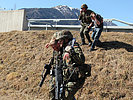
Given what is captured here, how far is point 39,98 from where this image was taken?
278 inches

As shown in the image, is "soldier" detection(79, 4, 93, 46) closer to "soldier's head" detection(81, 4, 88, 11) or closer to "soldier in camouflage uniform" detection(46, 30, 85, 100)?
"soldier's head" detection(81, 4, 88, 11)

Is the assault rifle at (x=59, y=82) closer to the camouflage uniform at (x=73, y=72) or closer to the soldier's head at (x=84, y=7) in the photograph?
the camouflage uniform at (x=73, y=72)

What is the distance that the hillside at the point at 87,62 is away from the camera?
22.5ft

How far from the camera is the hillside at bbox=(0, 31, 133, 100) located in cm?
686

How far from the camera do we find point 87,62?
8516 millimetres

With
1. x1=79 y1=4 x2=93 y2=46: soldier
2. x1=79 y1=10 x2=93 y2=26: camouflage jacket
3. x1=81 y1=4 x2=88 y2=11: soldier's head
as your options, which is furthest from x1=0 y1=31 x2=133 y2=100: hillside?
x1=81 y1=4 x2=88 y2=11: soldier's head

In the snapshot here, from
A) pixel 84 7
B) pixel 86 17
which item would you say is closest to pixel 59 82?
pixel 84 7

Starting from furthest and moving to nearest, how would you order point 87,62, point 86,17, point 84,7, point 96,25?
point 96,25 → point 86,17 → point 84,7 → point 87,62

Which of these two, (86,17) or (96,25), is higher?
(86,17)

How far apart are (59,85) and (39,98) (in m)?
3.47

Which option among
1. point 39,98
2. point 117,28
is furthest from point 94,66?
point 117,28

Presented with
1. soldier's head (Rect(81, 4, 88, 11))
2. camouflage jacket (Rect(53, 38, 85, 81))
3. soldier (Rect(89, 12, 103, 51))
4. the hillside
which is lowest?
the hillside

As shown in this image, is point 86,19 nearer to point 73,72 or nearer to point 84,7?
point 84,7

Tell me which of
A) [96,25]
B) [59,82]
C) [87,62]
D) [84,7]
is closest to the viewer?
[59,82]
